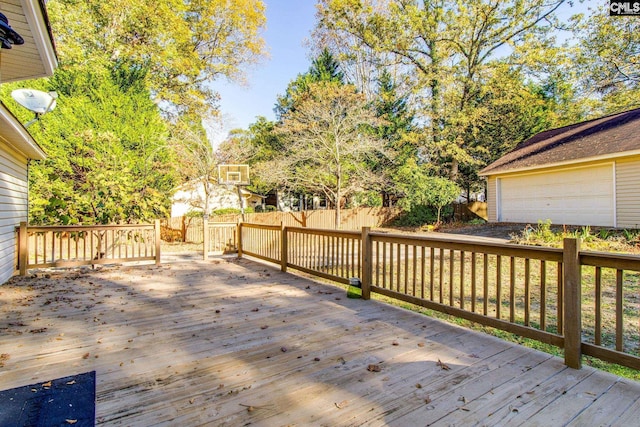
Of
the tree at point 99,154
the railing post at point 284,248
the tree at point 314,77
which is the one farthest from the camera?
the tree at point 314,77

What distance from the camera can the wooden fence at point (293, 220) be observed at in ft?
45.0

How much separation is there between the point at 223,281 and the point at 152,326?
210 cm

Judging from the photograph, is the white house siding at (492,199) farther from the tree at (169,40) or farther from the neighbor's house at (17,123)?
the neighbor's house at (17,123)

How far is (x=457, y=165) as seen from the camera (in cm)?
1808

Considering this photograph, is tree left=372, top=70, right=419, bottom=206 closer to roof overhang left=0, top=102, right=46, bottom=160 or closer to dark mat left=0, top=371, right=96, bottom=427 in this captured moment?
roof overhang left=0, top=102, right=46, bottom=160

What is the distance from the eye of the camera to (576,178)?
11047mm

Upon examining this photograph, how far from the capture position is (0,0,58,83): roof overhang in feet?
9.97

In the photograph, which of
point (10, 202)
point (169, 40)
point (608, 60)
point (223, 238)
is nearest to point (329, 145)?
point (223, 238)

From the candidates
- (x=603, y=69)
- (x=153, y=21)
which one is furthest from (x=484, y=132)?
(x=153, y=21)

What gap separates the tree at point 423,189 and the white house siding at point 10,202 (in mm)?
13548

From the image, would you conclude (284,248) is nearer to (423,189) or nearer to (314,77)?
(423,189)

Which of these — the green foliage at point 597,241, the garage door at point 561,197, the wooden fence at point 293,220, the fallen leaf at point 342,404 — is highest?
the garage door at point 561,197

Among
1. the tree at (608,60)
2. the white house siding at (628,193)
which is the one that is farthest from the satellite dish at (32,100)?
the tree at (608,60)

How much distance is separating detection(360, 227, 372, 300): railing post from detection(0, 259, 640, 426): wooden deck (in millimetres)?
165
